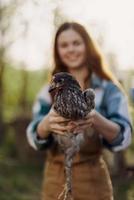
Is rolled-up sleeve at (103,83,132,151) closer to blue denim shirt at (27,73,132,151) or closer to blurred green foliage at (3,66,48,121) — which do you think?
blue denim shirt at (27,73,132,151)

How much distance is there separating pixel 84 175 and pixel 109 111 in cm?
30

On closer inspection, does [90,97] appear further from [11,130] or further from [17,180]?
[11,130]

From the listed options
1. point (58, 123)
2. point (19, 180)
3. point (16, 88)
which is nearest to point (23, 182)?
point (19, 180)

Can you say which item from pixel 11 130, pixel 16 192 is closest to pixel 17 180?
pixel 16 192

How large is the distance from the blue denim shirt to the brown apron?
66 mm

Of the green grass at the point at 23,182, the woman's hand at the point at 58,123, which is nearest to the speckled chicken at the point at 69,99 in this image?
the woman's hand at the point at 58,123

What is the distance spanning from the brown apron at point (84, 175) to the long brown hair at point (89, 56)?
0.33 metres

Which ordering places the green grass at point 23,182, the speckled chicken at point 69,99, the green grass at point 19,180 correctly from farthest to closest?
the green grass at point 19,180 < the green grass at point 23,182 < the speckled chicken at point 69,99

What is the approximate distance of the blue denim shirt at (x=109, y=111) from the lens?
2814 millimetres

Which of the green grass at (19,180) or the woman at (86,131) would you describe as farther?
the green grass at (19,180)

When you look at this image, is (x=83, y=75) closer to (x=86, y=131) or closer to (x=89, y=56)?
(x=89, y=56)

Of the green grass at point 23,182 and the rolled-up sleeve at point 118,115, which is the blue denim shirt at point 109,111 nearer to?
the rolled-up sleeve at point 118,115

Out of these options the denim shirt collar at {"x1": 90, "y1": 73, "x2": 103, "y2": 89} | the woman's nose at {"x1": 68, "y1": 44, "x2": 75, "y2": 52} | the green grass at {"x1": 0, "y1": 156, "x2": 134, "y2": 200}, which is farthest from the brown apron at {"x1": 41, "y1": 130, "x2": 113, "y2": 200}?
the green grass at {"x1": 0, "y1": 156, "x2": 134, "y2": 200}

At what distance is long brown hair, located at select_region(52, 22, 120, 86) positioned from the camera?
287cm
